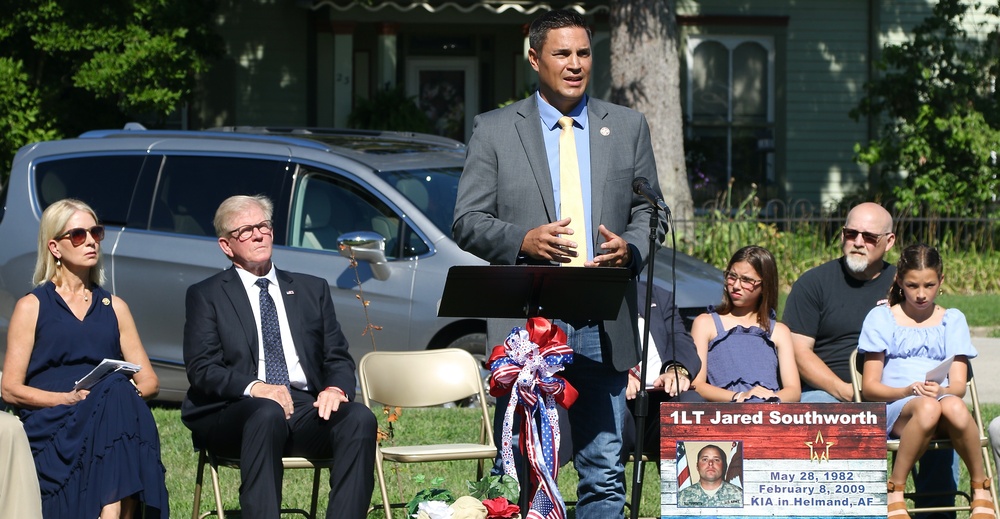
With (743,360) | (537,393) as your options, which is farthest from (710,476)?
(743,360)

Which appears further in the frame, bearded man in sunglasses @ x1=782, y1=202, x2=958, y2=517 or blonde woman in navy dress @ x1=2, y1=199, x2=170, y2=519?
bearded man in sunglasses @ x1=782, y1=202, x2=958, y2=517

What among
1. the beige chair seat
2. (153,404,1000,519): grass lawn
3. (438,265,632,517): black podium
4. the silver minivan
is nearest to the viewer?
(438,265,632,517): black podium

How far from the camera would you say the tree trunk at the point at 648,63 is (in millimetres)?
14641

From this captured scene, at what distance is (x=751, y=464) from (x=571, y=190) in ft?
3.88

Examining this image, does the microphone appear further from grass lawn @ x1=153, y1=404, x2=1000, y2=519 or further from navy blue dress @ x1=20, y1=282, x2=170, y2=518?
navy blue dress @ x1=20, y1=282, x2=170, y2=518

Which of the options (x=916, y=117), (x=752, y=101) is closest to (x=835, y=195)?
(x=752, y=101)

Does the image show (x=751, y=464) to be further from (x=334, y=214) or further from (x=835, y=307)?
(x=334, y=214)

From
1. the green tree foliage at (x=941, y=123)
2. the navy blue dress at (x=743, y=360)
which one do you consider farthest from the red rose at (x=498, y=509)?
the green tree foliage at (x=941, y=123)

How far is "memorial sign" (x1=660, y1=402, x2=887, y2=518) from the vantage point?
477 centimetres

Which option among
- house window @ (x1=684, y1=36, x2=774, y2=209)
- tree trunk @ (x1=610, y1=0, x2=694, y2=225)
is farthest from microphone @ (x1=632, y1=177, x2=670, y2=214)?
house window @ (x1=684, y1=36, x2=774, y2=209)

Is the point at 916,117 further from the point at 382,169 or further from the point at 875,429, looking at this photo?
the point at 875,429

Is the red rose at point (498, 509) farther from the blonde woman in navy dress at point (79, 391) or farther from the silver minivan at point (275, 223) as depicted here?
the silver minivan at point (275, 223)

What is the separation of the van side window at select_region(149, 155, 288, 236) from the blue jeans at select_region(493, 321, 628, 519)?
430 centimetres

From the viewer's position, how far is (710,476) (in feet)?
15.6
